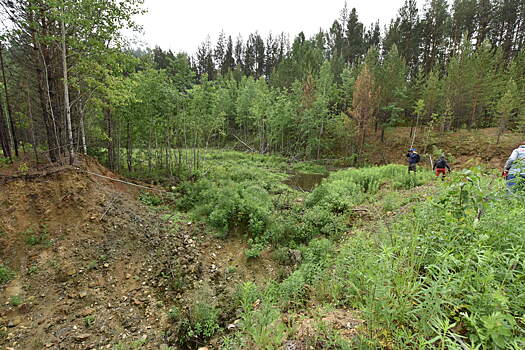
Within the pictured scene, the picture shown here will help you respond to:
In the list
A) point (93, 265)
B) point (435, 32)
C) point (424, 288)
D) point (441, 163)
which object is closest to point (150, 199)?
point (93, 265)

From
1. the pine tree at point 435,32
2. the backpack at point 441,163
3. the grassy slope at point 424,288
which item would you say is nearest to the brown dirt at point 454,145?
the backpack at point 441,163

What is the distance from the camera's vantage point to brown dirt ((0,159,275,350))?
4.24 m

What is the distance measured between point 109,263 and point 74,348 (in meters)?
2.02

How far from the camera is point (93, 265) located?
541 cm

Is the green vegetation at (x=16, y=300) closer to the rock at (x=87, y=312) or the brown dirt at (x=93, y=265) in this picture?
the brown dirt at (x=93, y=265)

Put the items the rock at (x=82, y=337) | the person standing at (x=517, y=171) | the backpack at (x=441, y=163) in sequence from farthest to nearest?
the backpack at (x=441, y=163), the rock at (x=82, y=337), the person standing at (x=517, y=171)

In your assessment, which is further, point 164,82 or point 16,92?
point 16,92

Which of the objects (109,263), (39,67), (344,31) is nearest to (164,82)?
(39,67)

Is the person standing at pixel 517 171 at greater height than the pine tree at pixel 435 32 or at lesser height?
lesser

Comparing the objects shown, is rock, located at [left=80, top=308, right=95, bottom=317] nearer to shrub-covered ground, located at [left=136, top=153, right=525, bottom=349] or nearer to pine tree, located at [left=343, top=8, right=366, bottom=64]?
shrub-covered ground, located at [left=136, top=153, right=525, bottom=349]

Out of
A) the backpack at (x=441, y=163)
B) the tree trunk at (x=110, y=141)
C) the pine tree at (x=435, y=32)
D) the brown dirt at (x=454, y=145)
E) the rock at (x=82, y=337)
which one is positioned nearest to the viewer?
the rock at (x=82, y=337)

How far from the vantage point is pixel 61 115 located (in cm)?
841

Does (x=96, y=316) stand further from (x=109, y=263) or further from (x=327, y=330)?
(x=327, y=330)

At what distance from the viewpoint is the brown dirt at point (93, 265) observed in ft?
13.9
